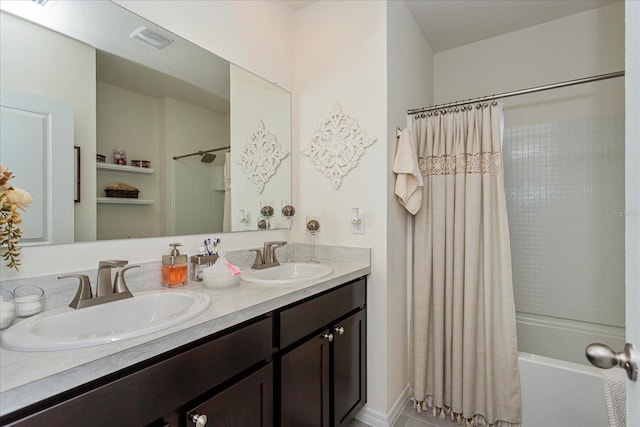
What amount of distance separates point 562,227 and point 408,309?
1.32 meters

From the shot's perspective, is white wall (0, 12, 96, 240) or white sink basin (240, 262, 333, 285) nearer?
white wall (0, 12, 96, 240)

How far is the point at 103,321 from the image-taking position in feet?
3.20

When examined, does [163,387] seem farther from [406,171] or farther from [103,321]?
[406,171]

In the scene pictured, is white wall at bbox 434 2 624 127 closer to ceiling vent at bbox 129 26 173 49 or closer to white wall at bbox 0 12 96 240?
ceiling vent at bbox 129 26 173 49

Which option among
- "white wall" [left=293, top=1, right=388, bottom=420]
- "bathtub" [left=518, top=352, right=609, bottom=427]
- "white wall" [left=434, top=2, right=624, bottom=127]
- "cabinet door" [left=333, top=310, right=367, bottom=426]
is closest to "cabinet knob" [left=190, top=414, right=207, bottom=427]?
"cabinet door" [left=333, top=310, right=367, bottom=426]

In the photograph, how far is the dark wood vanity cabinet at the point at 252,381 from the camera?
0.66 meters

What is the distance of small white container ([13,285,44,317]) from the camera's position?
87 cm

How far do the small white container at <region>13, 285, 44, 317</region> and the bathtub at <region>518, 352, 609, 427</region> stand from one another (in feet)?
7.21

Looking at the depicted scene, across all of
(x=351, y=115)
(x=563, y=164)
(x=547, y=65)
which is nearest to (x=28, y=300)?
(x=351, y=115)

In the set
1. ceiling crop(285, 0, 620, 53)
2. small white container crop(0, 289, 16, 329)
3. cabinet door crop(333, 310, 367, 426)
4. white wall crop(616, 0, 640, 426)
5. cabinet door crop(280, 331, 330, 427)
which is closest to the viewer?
white wall crop(616, 0, 640, 426)

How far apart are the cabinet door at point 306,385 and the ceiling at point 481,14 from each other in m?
2.14

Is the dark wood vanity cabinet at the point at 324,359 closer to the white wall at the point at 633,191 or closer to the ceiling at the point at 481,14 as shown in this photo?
→ the white wall at the point at 633,191

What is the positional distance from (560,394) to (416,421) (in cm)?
79

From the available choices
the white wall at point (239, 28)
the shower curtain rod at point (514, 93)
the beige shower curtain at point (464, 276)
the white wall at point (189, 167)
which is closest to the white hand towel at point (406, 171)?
the beige shower curtain at point (464, 276)
